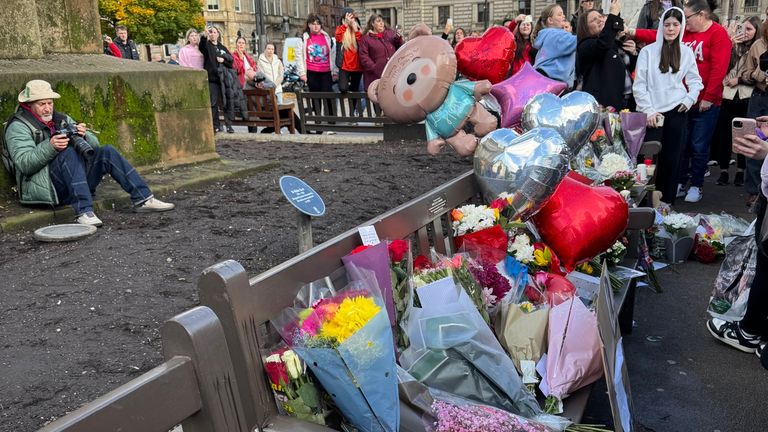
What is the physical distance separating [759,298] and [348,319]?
102 inches

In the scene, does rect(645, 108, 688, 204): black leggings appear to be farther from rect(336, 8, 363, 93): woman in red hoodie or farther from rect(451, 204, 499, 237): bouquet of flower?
rect(336, 8, 363, 93): woman in red hoodie

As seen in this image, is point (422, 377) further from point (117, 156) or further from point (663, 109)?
point (663, 109)

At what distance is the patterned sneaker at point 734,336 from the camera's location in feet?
10.9

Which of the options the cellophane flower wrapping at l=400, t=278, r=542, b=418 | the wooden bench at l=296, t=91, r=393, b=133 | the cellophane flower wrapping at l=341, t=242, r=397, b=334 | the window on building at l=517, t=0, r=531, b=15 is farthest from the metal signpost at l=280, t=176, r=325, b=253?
the window on building at l=517, t=0, r=531, b=15

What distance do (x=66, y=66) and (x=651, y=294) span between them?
578 centimetres

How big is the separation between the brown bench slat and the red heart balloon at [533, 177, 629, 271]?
2192 mm

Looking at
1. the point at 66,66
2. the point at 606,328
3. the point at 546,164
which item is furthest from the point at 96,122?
the point at 606,328

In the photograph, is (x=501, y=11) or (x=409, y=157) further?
(x=501, y=11)

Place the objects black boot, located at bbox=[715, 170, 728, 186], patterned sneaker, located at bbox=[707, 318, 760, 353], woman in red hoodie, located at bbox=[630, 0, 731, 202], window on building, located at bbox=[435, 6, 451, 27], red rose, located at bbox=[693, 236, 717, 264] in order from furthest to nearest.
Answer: window on building, located at bbox=[435, 6, 451, 27] < black boot, located at bbox=[715, 170, 728, 186] < woman in red hoodie, located at bbox=[630, 0, 731, 202] < red rose, located at bbox=[693, 236, 717, 264] < patterned sneaker, located at bbox=[707, 318, 760, 353]

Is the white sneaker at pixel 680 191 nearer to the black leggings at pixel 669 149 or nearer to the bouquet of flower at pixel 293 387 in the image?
the black leggings at pixel 669 149

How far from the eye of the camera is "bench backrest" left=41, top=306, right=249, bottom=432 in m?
1.11

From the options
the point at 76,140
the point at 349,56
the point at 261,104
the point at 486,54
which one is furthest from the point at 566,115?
the point at 261,104

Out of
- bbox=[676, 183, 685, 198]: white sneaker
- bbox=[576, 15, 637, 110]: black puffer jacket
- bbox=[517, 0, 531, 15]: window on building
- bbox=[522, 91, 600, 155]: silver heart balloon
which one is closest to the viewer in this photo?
bbox=[522, 91, 600, 155]: silver heart balloon

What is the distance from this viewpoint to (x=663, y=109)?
5.75m
